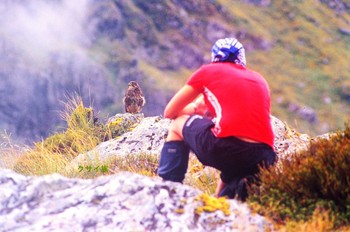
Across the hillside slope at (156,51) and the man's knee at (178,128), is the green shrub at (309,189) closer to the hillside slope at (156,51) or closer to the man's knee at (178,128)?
the man's knee at (178,128)

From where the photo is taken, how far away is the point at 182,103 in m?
5.72

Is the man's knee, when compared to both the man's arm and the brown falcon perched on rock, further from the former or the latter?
the brown falcon perched on rock

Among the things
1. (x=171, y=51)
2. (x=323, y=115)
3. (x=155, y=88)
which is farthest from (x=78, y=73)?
(x=323, y=115)

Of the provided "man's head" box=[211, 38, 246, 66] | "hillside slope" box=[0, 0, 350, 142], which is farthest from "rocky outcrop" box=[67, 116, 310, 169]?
"hillside slope" box=[0, 0, 350, 142]

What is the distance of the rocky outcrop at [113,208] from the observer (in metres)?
4.44

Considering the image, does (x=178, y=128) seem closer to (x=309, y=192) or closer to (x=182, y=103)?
(x=182, y=103)

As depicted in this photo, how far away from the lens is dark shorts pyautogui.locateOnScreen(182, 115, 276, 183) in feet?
17.9

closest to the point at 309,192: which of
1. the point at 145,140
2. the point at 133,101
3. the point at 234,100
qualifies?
the point at 234,100

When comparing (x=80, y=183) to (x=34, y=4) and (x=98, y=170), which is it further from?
(x=34, y=4)

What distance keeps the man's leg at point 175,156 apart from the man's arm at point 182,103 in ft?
0.27

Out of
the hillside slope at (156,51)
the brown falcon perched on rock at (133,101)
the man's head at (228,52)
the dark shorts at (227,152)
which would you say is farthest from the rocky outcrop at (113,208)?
the hillside slope at (156,51)

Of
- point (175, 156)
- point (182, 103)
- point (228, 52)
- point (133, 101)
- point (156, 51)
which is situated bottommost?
point (156, 51)

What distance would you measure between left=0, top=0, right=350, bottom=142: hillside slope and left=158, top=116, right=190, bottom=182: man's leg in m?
121

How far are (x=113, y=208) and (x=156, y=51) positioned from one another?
17166 cm
